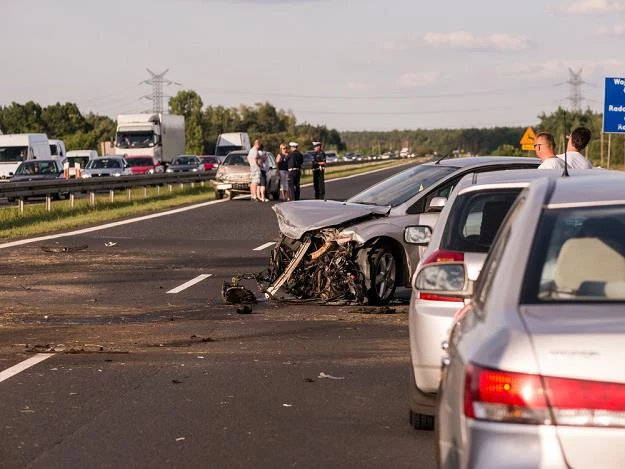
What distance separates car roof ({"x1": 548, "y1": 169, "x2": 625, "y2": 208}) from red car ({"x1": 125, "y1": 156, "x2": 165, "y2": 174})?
5273 centimetres

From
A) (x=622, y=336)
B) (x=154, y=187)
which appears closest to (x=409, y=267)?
(x=622, y=336)

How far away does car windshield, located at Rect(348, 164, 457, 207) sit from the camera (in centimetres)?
1428

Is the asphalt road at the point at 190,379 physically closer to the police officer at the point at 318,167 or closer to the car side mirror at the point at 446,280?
the car side mirror at the point at 446,280

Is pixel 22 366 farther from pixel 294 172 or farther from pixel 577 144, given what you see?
pixel 294 172

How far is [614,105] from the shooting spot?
3284 cm

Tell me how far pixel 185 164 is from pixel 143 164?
17.2ft

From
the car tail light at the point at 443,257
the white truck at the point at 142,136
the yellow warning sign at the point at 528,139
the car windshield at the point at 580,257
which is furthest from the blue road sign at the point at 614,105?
the white truck at the point at 142,136

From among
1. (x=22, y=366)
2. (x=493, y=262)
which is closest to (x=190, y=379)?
(x=22, y=366)

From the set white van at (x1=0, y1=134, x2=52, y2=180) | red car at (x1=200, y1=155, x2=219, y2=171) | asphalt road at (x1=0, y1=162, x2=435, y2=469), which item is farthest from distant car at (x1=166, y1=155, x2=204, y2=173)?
asphalt road at (x1=0, y1=162, x2=435, y2=469)

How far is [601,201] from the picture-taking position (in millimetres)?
4863

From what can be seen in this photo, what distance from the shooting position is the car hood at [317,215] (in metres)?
13.9

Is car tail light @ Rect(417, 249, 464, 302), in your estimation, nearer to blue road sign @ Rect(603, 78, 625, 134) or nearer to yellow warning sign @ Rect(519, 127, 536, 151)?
blue road sign @ Rect(603, 78, 625, 134)

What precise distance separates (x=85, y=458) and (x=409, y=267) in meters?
7.40

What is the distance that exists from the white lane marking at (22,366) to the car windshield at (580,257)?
5.78m
